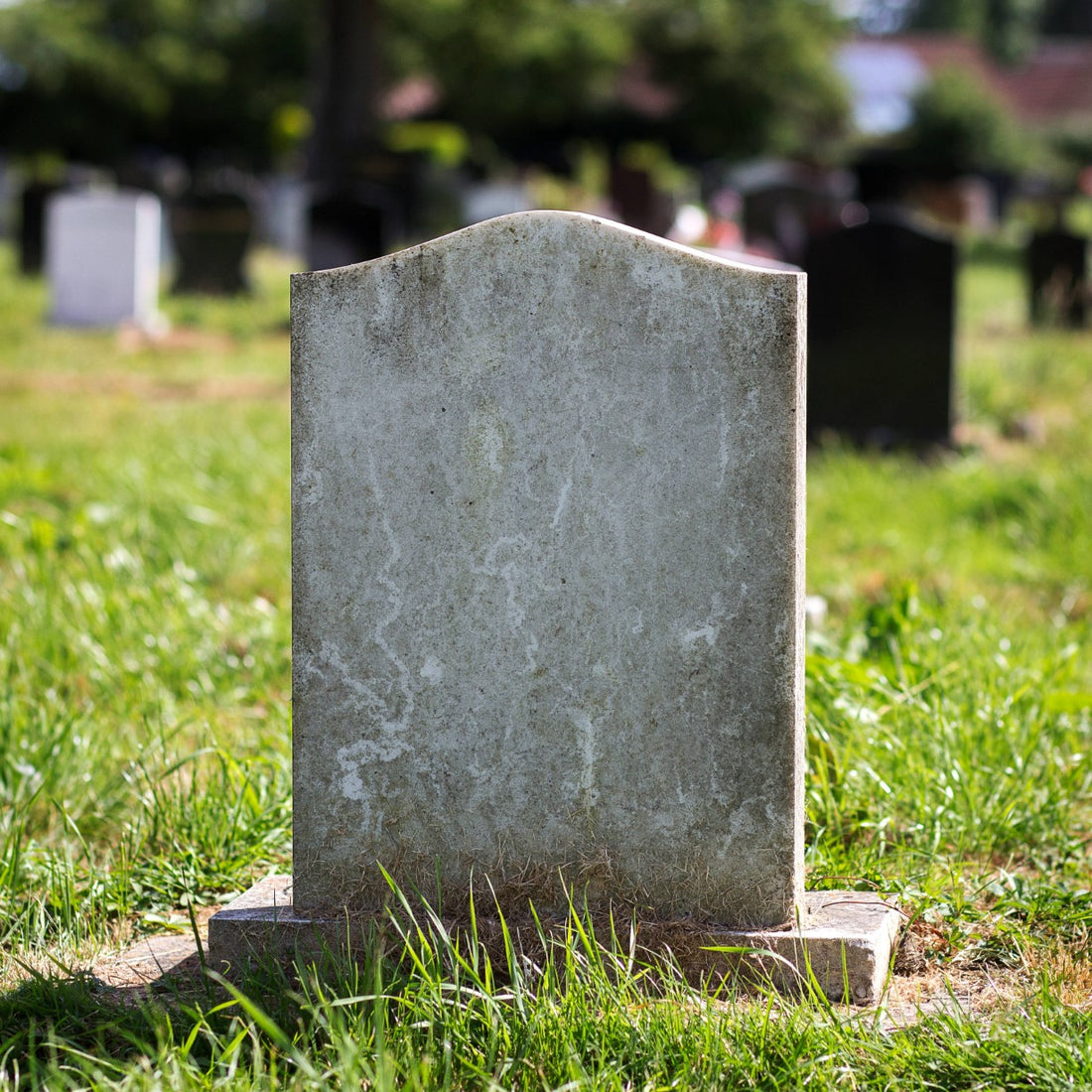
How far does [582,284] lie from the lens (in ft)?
7.16

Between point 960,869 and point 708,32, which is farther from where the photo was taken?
point 708,32

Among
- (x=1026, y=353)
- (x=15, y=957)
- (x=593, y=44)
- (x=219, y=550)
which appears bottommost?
(x=15, y=957)

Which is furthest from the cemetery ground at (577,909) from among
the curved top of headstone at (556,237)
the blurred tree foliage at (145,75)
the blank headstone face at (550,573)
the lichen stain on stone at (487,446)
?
the blurred tree foliage at (145,75)

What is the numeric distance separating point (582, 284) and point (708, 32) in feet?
116

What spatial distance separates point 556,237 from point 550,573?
20.1 inches

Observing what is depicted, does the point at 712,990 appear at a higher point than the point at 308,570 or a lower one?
lower

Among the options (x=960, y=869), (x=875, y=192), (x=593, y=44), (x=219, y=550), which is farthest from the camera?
(x=593, y=44)

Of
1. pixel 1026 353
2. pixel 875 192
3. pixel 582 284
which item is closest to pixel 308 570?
pixel 582 284

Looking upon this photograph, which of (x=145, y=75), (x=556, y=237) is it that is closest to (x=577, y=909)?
(x=556, y=237)

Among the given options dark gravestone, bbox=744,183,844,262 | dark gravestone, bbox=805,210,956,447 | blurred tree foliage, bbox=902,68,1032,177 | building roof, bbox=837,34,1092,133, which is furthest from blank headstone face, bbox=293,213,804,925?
building roof, bbox=837,34,1092,133

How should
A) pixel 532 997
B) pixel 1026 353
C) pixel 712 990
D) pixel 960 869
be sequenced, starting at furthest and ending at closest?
pixel 1026 353 → pixel 960 869 → pixel 712 990 → pixel 532 997

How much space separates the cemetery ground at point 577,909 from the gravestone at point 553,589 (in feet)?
0.46

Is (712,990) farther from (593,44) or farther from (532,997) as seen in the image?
(593,44)

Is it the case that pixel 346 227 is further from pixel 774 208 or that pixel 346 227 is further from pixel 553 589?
pixel 553 589
